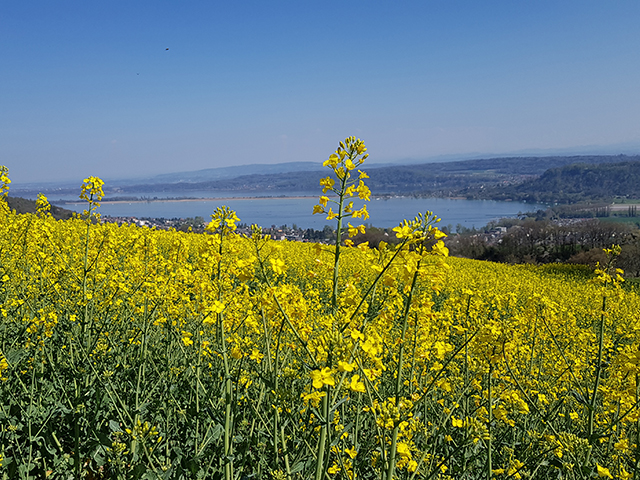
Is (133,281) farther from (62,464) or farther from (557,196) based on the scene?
(557,196)

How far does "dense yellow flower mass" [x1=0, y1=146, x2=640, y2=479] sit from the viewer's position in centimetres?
200

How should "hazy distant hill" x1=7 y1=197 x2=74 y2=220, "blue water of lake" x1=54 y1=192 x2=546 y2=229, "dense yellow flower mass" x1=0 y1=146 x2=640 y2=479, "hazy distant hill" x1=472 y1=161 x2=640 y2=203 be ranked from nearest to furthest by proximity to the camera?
"dense yellow flower mass" x1=0 y1=146 x2=640 y2=479 < "hazy distant hill" x1=7 y1=197 x2=74 y2=220 < "blue water of lake" x1=54 y1=192 x2=546 y2=229 < "hazy distant hill" x1=472 y1=161 x2=640 y2=203

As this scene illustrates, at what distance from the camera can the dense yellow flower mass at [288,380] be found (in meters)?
2.00

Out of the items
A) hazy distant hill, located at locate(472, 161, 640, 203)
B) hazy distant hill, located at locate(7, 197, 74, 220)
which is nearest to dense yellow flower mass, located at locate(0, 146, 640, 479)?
hazy distant hill, located at locate(7, 197, 74, 220)

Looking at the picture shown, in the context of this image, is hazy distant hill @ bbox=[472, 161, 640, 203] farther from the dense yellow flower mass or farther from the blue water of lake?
the dense yellow flower mass

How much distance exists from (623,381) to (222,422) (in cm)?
354

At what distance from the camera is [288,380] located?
8.09 ft

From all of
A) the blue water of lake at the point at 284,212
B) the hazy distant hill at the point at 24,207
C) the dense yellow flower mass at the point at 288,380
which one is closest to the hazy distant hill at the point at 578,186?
the blue water of lake at the point at 284,212

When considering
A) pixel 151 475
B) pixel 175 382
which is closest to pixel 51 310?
pixel 175 382

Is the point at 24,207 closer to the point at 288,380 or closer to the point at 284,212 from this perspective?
the point at 288,380

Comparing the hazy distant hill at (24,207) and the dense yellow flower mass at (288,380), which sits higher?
the hazy distant hill at (24,207)

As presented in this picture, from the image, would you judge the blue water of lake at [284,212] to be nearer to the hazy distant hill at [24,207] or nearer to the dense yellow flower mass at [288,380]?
the hazy distant hill at [24,207]

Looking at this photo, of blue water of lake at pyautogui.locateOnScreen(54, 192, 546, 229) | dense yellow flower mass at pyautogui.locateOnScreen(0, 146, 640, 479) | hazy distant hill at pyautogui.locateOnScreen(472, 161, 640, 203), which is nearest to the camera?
dense yellow flower mass at pyautogui.locateOnScreen(0, 146, 640, 479)

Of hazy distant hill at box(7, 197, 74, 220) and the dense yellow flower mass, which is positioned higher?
hazy distant hill at box(7, 197, 74, 220)
